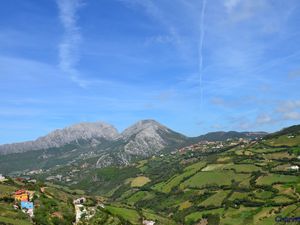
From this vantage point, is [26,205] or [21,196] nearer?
[26,205]

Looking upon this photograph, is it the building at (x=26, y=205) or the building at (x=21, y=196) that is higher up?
the building at (x=21, y=196)

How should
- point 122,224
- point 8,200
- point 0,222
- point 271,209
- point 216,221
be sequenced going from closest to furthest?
point 0,222, point 8,200, point 122,224, point 271,209, point 216,221

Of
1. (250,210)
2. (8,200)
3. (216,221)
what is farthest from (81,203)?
(250,210)

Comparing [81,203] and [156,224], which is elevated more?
[81,203]

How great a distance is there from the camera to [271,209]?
18588 centimetres

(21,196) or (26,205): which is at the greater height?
(21,196)

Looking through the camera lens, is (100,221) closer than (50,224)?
No

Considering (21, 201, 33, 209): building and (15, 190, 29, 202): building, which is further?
(15, 190, 29, 202): building

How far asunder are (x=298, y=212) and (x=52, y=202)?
10116cm

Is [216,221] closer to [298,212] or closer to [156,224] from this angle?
[156,224]

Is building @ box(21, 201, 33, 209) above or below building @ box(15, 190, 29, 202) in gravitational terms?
below

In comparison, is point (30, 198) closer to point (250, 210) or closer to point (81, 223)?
point (81, 223)

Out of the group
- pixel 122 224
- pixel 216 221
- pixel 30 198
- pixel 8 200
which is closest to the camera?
pixel 8 200

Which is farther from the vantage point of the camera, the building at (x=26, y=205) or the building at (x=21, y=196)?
the building at (x=21, y=196)
